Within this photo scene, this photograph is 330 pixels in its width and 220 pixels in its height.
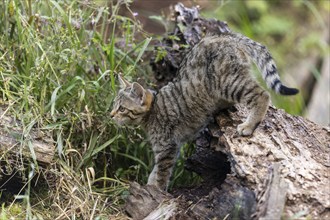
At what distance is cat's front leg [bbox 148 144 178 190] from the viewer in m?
4.81

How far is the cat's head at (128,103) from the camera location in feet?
15.9

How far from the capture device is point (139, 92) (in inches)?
191

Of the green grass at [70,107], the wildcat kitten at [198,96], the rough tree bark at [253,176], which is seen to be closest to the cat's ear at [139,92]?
the wildcat kitten at [198,96]

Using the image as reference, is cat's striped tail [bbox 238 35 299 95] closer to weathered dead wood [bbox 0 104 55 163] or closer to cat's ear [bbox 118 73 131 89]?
cat's ear [bbox 118 73 131 89]

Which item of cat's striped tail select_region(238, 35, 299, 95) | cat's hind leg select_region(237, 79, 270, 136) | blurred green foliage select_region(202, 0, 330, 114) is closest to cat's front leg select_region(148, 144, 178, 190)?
cat's hind leg select_region(237, 79, 270, 136)

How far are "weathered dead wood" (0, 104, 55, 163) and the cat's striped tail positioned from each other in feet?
5.11

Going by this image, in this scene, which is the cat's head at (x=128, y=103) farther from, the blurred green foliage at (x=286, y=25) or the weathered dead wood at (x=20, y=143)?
the blurred green foliage at (x=286, y=25)

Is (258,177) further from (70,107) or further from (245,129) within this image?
(70,107)

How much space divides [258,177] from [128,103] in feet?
4.77

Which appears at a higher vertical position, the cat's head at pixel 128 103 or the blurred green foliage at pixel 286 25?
the blurred green foliage at pixel 286 25

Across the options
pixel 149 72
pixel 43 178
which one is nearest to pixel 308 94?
pixel 149 72

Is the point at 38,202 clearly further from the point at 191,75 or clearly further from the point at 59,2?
the point at 59,2

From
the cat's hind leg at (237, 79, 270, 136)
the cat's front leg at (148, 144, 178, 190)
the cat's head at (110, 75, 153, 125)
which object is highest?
the cat's hind leg at (237, 79, 270, 136)

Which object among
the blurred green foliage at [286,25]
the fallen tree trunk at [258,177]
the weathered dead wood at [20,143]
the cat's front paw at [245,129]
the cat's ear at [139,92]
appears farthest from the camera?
the blurred green foliage at [286,25]
